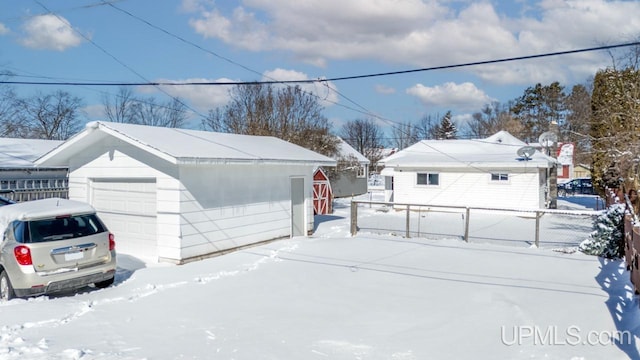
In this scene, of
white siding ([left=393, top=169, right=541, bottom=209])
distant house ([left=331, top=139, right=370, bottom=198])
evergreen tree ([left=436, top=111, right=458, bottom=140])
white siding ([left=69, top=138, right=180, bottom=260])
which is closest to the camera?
white siding ([left=69, top=138, right=180, bottom=260])

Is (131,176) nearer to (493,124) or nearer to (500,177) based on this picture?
(500,177)

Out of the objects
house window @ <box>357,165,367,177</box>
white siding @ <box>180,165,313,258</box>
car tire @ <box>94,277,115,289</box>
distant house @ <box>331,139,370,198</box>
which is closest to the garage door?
white siding @ <box>180,165,313,258</box>

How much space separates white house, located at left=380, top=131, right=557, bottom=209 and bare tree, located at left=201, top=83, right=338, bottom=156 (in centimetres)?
614

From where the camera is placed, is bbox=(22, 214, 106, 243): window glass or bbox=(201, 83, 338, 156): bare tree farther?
bbox=(201, 83, 338, 156): bare tree

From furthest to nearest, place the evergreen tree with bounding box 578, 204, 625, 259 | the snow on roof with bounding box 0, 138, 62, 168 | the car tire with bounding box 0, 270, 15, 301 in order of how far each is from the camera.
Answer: the snow on roof with bounding box 0, 138, 62, 168 → the evergreen tree with bounding box 578, 204, 625, 259 → the car tire with bounding box 0, 270, 15, 301

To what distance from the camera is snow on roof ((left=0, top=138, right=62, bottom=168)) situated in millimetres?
17125

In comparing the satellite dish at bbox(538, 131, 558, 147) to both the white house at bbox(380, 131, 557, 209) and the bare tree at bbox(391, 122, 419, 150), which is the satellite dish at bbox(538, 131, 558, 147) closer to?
the white house at bbox(380, 131, 557, 209)

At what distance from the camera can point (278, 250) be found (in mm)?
11945

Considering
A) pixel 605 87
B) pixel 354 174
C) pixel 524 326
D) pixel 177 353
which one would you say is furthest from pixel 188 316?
pixel 354 174

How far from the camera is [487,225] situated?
17.9 metres

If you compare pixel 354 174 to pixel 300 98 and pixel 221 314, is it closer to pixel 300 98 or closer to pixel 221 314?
pixel 300 98

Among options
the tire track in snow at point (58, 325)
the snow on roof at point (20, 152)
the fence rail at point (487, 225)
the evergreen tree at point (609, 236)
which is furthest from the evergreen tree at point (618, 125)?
the snow on roof at point (20, 152)

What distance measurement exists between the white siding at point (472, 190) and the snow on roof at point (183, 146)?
374 inches

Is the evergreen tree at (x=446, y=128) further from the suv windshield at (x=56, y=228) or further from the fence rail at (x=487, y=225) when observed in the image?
the suv windshield at (x=56, y=228)
